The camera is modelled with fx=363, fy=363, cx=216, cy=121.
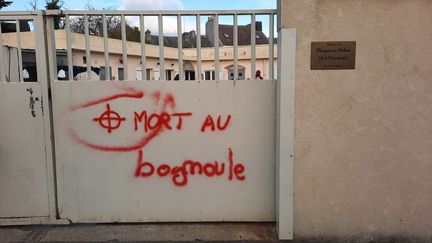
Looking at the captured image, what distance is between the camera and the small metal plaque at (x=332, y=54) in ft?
10.4

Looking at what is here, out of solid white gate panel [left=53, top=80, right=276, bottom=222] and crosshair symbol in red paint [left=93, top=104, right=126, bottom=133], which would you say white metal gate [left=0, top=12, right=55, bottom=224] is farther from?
crosshair symbol in red paint [left=93, top=104, right=126, bottom=133]

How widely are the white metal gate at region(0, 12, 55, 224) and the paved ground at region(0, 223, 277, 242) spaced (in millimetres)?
182

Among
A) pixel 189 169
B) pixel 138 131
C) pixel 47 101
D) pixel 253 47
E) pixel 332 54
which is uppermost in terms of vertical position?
pixel 253 47

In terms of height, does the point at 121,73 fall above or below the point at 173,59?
below

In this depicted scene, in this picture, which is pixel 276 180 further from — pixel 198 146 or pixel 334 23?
pixel 334 23

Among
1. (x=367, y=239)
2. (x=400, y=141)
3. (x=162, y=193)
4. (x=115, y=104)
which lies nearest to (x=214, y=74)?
(x=115, y=104)

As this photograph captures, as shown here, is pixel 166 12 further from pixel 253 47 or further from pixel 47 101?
pixel 47 101

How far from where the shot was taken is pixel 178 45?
347cm

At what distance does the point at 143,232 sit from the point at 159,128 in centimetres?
103

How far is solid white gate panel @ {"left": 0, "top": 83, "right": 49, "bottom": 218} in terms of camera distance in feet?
11.5

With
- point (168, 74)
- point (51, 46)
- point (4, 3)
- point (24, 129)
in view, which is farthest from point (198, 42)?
point (4, 3)

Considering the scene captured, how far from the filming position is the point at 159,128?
11.7 feet

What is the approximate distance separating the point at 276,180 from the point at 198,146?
Result: 0.83m

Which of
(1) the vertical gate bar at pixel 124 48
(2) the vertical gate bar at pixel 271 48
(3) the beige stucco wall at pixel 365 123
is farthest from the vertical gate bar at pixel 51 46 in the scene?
(3) the beige stucco wall at pixel 365 123
